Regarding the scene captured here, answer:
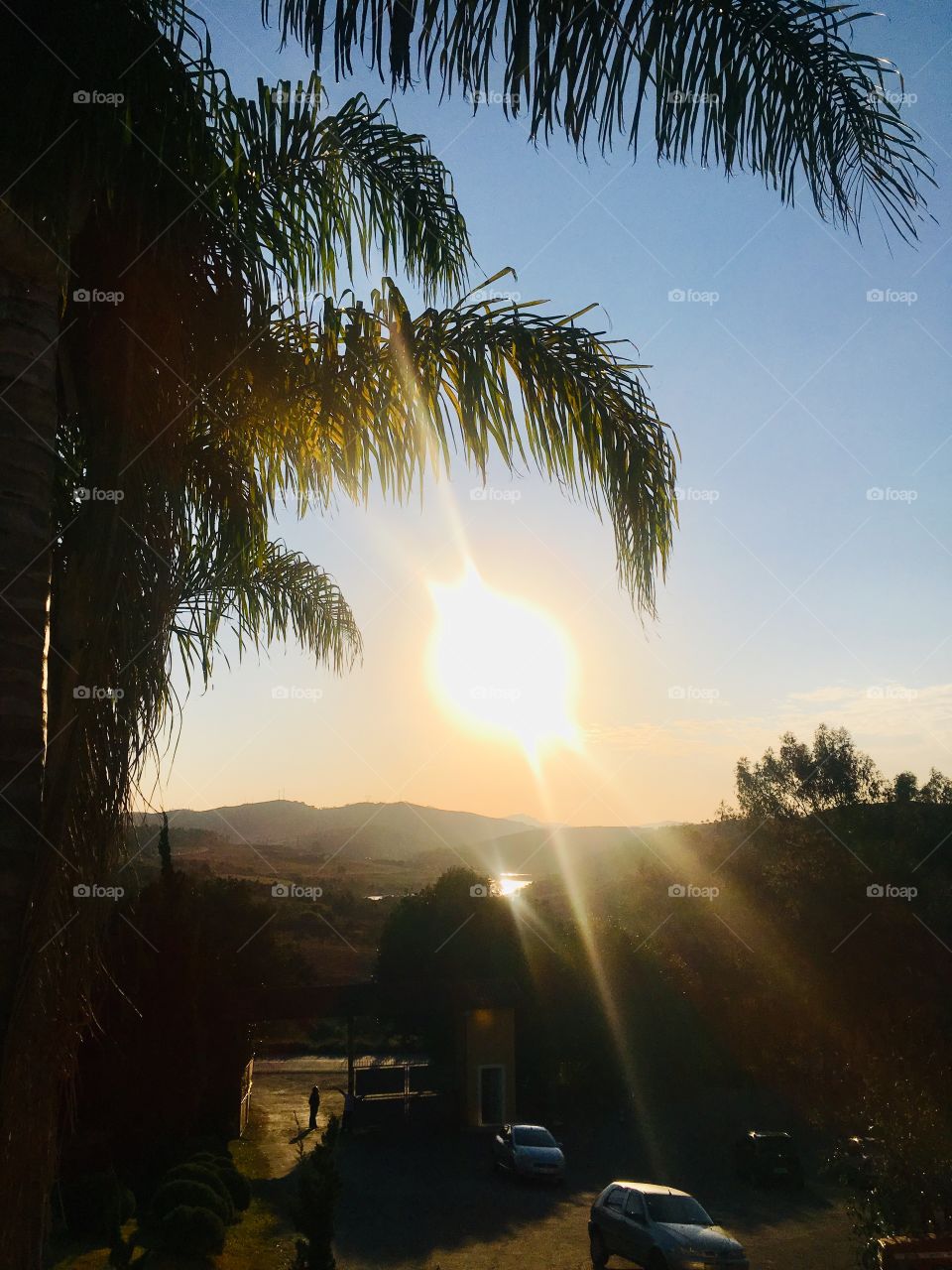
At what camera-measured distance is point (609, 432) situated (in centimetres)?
555

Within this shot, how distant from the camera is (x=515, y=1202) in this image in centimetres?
2169

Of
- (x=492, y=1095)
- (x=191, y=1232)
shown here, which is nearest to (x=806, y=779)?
(x=492, y=1095)

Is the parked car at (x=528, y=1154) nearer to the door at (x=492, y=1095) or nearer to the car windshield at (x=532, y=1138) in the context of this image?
the car windshield at (x=532, y=1138)

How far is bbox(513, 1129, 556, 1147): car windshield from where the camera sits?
2425 centimetres

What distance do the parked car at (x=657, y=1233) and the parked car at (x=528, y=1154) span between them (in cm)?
733

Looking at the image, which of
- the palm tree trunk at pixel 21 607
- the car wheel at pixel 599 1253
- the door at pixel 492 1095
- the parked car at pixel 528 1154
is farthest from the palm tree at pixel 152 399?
the door at pixel 492 1095

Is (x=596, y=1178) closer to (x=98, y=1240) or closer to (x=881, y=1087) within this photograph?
(x=98, y=1240)

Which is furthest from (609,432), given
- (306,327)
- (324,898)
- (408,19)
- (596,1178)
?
(324,898)

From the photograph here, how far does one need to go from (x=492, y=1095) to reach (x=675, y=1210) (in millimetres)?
16519

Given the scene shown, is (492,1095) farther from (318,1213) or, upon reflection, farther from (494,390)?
(494,390)

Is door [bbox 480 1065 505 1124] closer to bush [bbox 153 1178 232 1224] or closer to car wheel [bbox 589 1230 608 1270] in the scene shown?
car wheel [bbox 589 1230 608 1270]

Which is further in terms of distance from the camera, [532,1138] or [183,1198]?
[532,1138]

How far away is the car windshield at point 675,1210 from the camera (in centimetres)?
1508

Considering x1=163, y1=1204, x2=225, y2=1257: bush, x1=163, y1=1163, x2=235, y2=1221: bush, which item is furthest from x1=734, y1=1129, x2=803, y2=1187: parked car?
x1=163, y1=1204, x2=225, y2=1257: bush
